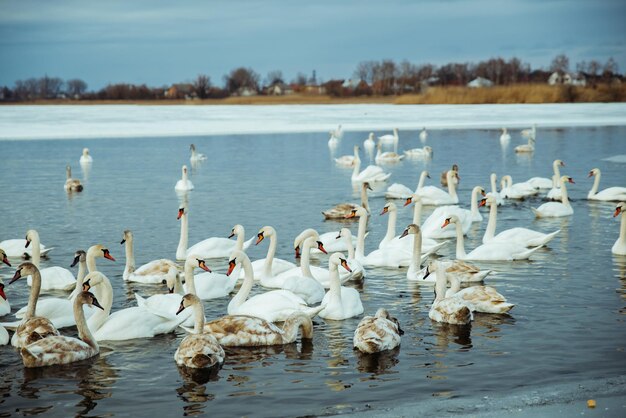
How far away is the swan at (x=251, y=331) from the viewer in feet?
25.3

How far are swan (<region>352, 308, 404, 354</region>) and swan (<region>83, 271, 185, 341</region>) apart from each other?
1802 mm

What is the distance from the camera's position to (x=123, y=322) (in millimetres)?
7930

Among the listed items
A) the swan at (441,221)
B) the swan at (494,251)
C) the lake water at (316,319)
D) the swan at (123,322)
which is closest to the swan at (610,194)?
the lake water at (316,319)

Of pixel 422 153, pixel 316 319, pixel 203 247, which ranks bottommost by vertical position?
pixel 316 319

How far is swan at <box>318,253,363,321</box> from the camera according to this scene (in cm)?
849

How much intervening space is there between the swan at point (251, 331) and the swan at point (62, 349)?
3.36ft

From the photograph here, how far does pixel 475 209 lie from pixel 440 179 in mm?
6919

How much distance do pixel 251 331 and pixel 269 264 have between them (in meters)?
2.38

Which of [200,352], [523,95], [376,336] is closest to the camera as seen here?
[200,352]

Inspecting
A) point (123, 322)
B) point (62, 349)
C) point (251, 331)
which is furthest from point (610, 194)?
point (62, 349)

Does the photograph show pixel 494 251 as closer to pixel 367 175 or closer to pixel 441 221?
pixel 441 221

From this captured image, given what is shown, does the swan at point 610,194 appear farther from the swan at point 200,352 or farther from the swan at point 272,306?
the swan at point 200,352

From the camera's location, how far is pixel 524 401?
20.2 ft

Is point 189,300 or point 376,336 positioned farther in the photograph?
point 189,300
